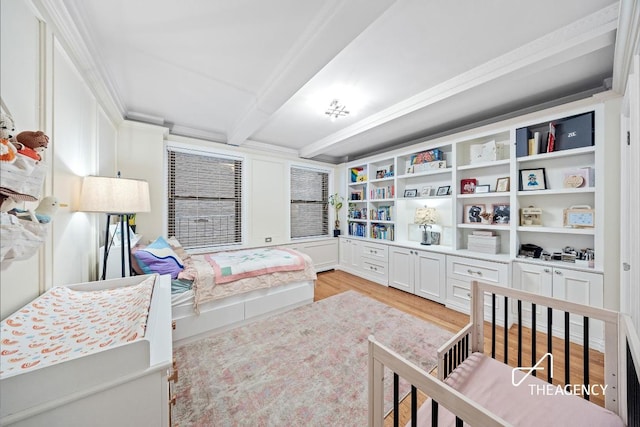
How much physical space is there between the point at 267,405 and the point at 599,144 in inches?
134

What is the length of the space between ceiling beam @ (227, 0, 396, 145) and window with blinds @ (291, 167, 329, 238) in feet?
7.30

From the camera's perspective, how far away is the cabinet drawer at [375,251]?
3.79 metres

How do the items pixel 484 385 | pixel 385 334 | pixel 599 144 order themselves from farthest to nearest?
pixel 385 334
pixel 599 144
pixel 484 385

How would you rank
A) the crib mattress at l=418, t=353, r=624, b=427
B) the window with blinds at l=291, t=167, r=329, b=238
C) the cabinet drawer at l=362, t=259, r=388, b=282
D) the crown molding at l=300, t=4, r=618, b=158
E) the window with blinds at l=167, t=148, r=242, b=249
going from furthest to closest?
the window with blinds at l=291, t=167, r=329, b=238
the cabinet drawer at l=362, t=259, r=388, b=282
the window with blinds at l=167, t=148, r=242, b=249
the crown molding at l=300, t=4, r=618, b=158
the crib mattress at l=418, t=353, r=624, b=427

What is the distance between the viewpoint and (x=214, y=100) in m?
2.50

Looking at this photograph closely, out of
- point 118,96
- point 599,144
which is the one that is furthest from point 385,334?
point 118,96

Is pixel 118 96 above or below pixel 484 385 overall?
above

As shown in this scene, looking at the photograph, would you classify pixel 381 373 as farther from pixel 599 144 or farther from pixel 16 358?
pixel 599 144

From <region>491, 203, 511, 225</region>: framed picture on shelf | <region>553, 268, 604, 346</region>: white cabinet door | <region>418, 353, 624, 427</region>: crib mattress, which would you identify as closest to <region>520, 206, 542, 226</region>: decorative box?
<region>491, 203, 511, 225</region>: framed picture on shelf

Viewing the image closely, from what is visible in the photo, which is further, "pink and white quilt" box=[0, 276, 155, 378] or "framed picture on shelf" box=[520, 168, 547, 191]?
"framed picture on shelf" box=[520, 168, 547, 191]

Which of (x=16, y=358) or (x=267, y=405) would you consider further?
(x=267, y=405)

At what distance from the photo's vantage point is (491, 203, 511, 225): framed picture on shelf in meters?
2.72

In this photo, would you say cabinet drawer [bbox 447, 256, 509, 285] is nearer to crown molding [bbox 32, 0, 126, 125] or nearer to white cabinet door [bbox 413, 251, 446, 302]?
white cabinet door [bbox 413, 251, 446, 302]

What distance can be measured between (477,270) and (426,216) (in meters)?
1.00
